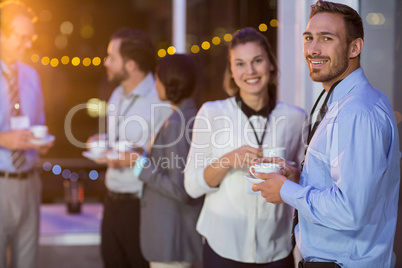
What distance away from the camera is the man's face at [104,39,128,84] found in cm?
320

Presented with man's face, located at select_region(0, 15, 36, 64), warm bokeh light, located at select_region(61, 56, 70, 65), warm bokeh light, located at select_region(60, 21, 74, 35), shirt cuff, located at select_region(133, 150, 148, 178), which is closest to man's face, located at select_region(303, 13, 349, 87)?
shirt cuff, located at select_region(133, 150, 148, 178)

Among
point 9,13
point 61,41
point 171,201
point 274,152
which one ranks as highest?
point 61,41

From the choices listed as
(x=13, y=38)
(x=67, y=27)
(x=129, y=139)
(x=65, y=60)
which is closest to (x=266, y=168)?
(x=129, y=139)

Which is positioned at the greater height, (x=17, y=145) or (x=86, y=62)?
(x=86, y=62)

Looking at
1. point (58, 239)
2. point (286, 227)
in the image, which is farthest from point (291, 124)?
point (58, 239)

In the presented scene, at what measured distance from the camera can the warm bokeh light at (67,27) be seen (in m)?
8.44

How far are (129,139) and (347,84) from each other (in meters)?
1.70

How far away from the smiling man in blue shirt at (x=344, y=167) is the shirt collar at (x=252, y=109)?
539 mm

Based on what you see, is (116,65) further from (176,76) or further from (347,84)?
(347,84)

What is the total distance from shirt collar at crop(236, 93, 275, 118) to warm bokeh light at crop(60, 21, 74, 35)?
6823 mm

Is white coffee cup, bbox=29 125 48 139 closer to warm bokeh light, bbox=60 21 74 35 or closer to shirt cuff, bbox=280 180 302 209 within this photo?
shirt cuff, bbox=280 180 302 209

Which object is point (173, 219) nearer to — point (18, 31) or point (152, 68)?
point (152, 68)

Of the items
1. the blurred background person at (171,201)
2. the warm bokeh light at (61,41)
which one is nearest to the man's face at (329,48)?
the blurred background person at (171,201)

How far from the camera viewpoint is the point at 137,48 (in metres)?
3.20
